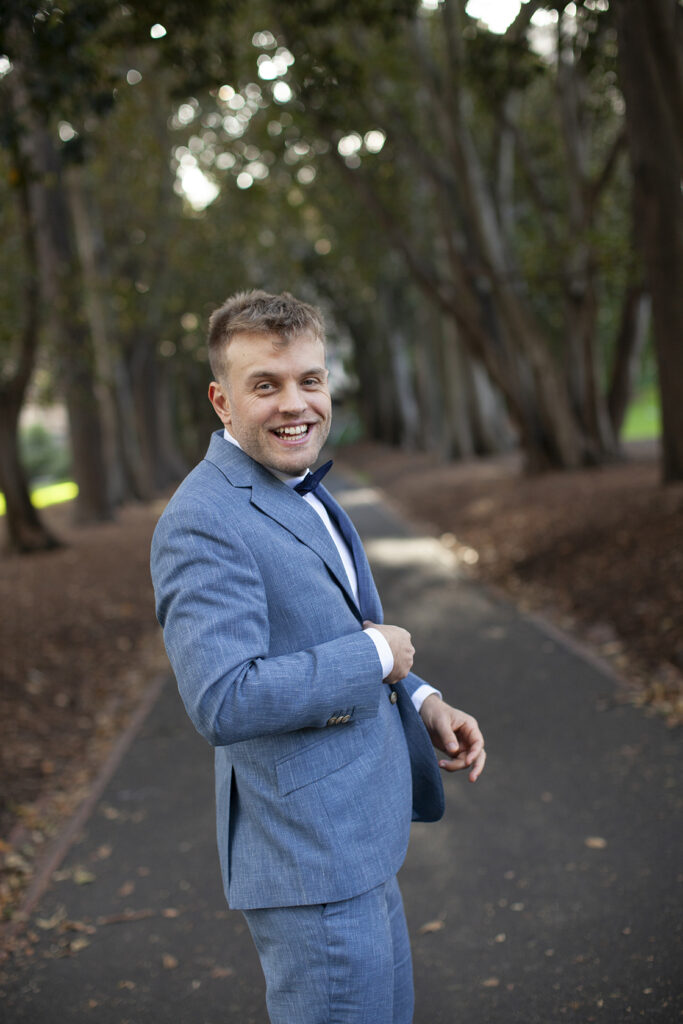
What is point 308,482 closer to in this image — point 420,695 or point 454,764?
point 420,695

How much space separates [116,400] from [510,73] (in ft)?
43.6

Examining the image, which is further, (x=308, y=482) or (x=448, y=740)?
(x=448, y=740)

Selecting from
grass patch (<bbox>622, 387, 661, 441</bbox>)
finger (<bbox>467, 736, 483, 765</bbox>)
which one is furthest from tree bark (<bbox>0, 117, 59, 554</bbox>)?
grass patch (<bbox>622, 387, 661, 441</bbox>)

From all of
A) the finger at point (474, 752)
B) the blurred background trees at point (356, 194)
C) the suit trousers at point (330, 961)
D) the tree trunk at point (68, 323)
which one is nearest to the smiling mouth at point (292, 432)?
the finger at point (474, 752)

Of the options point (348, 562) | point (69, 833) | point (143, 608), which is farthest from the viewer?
point (143, 608)

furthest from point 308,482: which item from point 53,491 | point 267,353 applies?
point 53,491

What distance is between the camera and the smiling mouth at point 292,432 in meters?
2.29

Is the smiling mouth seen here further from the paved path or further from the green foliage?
the green foliage

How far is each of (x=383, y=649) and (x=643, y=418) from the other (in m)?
46.9

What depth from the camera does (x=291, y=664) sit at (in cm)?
207

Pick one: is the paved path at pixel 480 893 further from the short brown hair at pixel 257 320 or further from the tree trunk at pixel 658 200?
the tree trunk at pixel 658 200

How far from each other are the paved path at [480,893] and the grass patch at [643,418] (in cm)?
2484

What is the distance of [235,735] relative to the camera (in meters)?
2.02

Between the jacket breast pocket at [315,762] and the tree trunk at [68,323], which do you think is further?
the tree trunk at [68,323]
